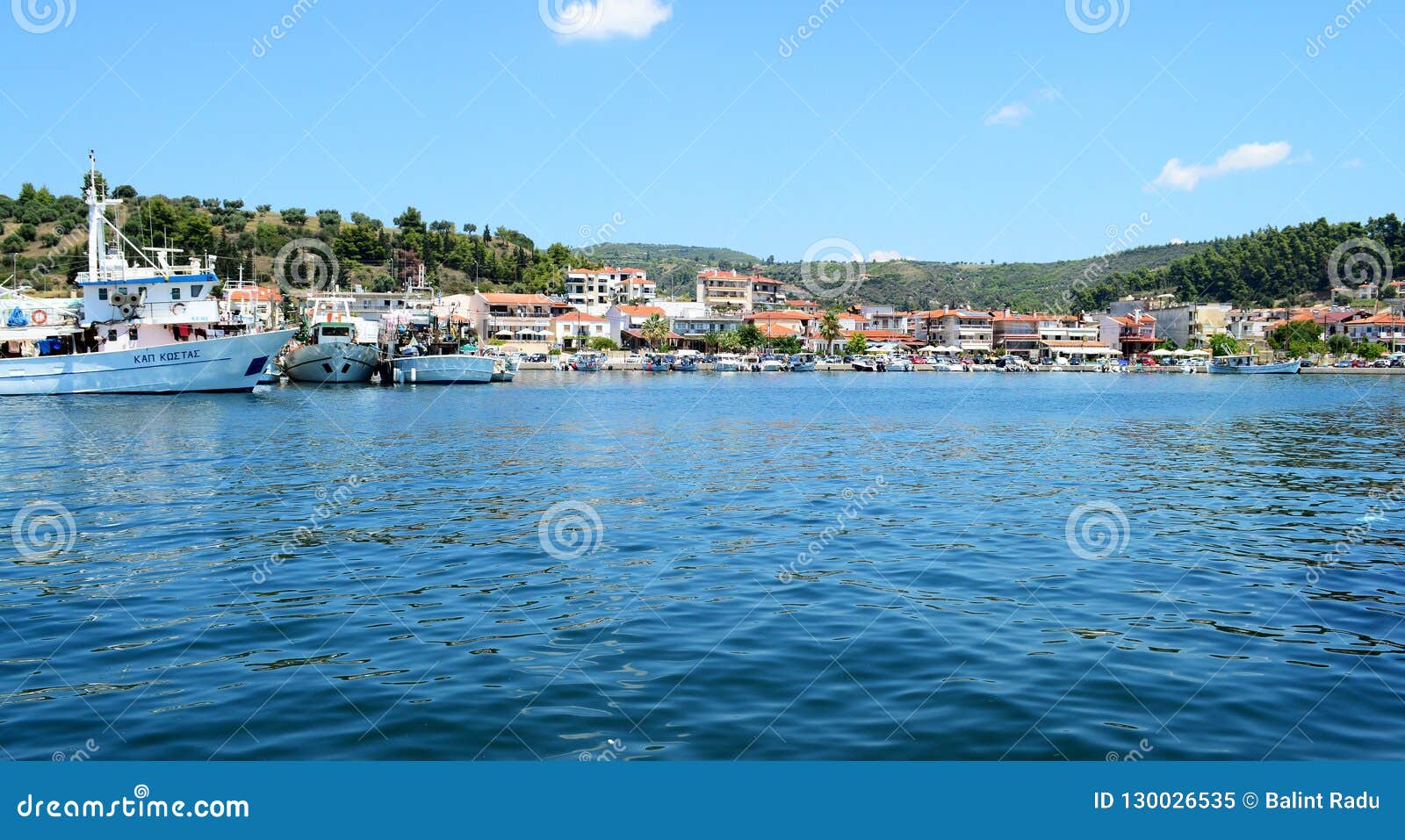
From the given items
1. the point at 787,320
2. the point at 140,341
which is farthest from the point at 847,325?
the point at 140,341

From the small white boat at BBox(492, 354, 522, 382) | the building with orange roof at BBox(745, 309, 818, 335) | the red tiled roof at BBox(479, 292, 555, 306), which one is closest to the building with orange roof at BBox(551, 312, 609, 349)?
the red tiled roof at BBox(479, 292, 555, 306)

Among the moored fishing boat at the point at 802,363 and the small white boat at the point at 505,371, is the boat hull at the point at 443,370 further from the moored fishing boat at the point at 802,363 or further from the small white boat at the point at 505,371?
the moored fishing boat at the point at 802,363

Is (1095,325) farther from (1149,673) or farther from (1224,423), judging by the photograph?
(1149,673)

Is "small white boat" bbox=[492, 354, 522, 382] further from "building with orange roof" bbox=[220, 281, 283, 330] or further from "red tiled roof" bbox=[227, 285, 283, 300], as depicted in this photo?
"red tiled roof" bbox=[227, 285, 283, 300]

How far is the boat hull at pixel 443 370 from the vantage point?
246 ft

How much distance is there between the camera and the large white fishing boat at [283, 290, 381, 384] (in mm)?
71938

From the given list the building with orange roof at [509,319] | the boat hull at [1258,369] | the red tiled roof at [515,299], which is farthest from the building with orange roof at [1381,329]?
the red tiled roof at [515,299]

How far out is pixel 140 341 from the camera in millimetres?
56188

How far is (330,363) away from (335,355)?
30.9 inches

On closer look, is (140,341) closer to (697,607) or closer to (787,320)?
(697,607)

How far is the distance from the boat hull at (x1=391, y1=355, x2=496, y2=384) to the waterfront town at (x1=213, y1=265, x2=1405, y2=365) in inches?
1580

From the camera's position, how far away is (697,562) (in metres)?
13.7

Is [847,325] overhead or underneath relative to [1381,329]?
underneath

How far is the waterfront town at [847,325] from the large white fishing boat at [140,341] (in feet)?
201
